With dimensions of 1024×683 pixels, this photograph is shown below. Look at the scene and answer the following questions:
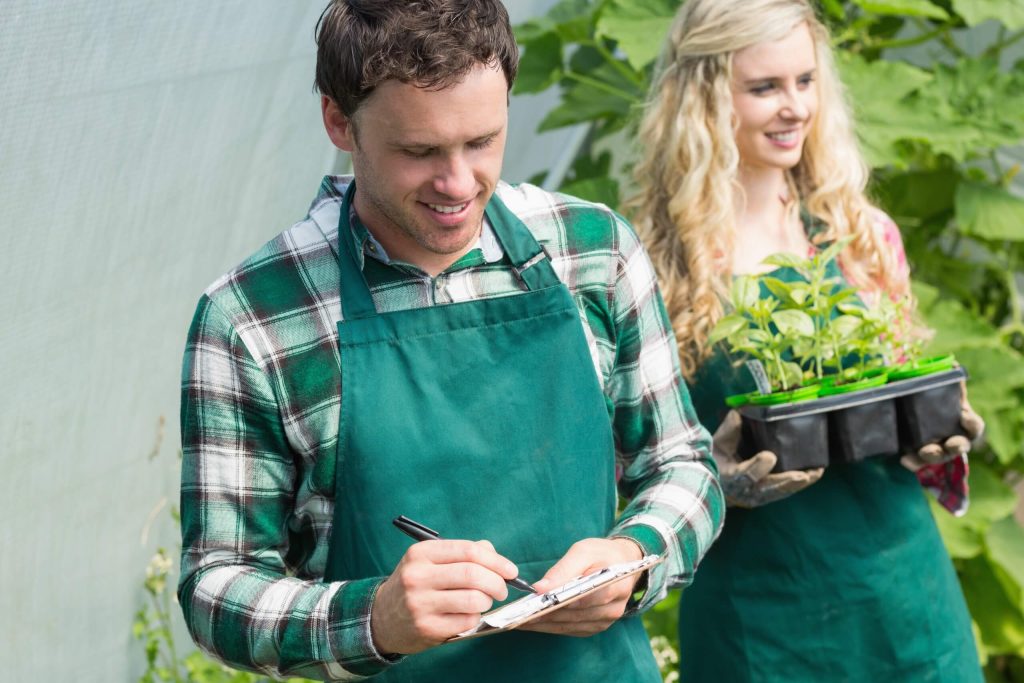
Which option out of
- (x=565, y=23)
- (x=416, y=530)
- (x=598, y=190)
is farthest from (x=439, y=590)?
(x=565, y=23)

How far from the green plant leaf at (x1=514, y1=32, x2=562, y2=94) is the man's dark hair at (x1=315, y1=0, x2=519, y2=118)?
66.6 inches

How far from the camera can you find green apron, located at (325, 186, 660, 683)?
1.25 m

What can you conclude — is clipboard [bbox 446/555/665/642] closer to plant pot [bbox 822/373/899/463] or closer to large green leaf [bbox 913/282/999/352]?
plant pot [bbox 822/373/899/463]

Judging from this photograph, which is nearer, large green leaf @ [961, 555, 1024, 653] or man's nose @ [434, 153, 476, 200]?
man's nose @ [434, 153, 476, 200]

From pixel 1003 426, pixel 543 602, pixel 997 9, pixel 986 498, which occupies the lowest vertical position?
pixel 986 498

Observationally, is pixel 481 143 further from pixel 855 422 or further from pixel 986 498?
pixel 986 498

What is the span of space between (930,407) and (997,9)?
1.26 metres

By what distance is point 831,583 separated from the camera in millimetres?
1989

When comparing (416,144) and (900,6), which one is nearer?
(416,144)

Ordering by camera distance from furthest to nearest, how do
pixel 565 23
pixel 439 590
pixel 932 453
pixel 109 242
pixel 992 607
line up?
pixel 992 607 → pixel 565 23 → pixel 932 453 → pixel 109 242 → pixel 439 590

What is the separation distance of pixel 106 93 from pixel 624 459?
0.79 meters

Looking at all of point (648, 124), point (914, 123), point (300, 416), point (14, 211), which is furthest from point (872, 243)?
point (14, 211)

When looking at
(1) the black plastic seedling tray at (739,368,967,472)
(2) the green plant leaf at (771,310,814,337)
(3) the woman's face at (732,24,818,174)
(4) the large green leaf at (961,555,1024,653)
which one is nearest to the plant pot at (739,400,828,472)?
(1) the black plastic seedling tray at (739,368,967,472)

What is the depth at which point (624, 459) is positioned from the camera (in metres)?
1.51
